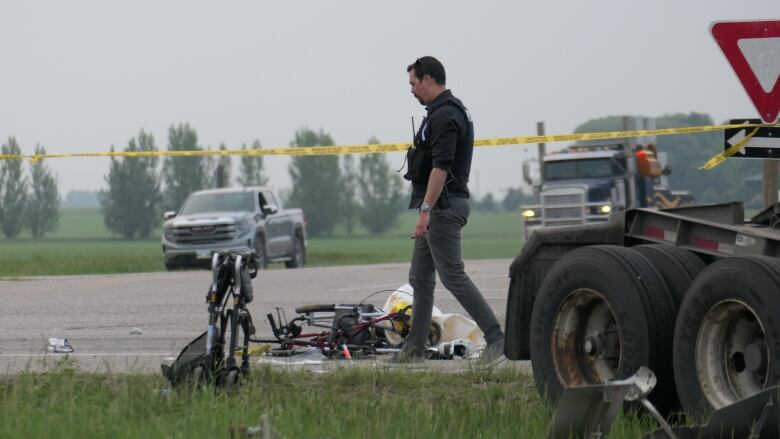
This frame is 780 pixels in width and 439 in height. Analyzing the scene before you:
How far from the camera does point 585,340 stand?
742 centimetres

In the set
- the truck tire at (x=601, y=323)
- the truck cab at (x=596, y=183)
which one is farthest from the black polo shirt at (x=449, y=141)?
the truck cab at (x=596, y=183)

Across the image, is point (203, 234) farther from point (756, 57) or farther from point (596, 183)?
point (756, 57)

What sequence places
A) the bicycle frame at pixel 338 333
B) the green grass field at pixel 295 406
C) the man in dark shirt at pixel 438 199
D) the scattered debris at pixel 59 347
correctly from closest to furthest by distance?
the green grass field at pixel 295 406 → the man in dark shirt at pixel 438 199 → the bicycle frame at pixel 338 333 → the scattered debris at pixel 59 347

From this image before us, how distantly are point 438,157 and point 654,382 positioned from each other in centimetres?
380

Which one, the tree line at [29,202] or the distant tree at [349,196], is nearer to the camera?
the tree line at [29,202]

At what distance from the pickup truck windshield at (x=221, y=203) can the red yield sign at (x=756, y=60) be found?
82.0ft

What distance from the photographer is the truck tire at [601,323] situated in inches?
272

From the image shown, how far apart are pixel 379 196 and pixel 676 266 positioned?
155m

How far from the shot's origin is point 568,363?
750cm

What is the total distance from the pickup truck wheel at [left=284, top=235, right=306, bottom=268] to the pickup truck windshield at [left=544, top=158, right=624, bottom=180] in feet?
25.9

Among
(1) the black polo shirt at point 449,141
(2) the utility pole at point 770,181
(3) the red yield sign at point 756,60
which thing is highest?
(3) the red yield sign at point 756,60

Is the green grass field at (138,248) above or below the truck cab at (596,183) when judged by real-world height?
below

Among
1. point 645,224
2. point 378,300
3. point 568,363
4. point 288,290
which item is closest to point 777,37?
point 645,224

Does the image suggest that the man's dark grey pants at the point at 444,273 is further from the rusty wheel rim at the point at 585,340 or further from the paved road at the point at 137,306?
the rusty wheel rim at the point at 585,340
